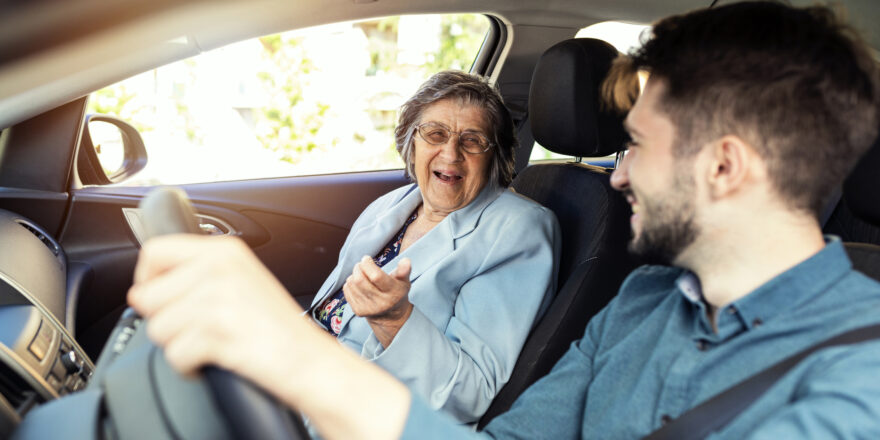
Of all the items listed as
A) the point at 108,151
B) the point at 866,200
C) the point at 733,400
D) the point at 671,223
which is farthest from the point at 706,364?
the point at 108,151

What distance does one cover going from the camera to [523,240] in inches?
64.6

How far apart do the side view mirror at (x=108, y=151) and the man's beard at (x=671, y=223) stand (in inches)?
65.3

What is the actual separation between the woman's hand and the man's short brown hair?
1.86ft

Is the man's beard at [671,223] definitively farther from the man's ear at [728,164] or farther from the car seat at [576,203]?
the car seat at [576,203]

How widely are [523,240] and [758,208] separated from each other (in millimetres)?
Answer: 765

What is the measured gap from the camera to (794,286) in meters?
0.89

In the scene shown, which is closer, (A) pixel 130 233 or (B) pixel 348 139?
(A) pixel 130 233

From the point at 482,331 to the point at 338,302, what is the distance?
526 millimetres

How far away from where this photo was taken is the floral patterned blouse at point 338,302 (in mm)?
1906

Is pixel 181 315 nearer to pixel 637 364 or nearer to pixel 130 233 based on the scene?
pixel 637 364

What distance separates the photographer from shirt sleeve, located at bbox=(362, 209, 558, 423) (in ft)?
4.76

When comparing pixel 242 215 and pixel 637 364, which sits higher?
pixel 637 364

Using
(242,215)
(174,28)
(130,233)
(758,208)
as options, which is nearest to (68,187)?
(130,233)

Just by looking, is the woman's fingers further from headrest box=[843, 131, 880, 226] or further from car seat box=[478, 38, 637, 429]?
headrest box=[843, 131, 880, 226]
